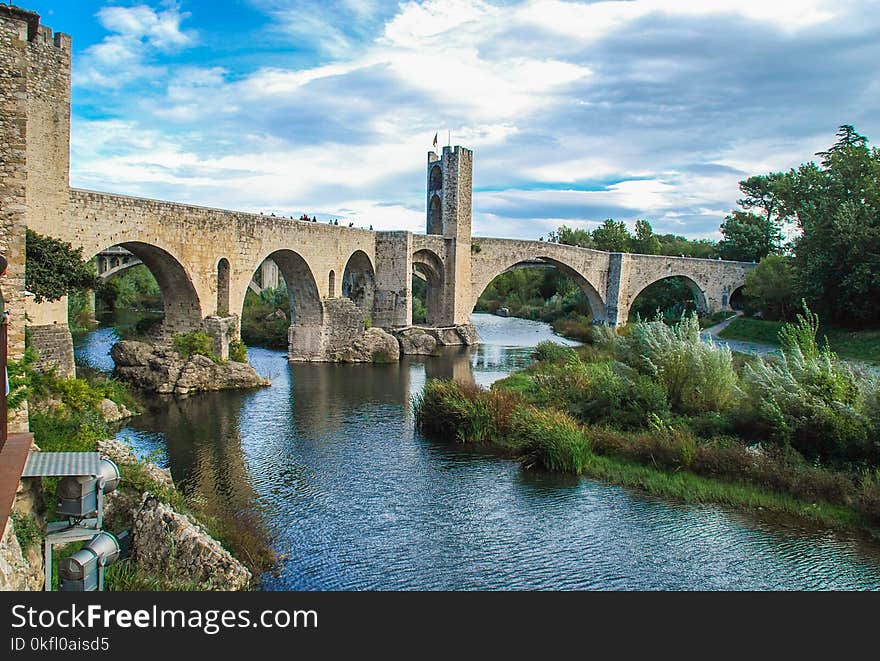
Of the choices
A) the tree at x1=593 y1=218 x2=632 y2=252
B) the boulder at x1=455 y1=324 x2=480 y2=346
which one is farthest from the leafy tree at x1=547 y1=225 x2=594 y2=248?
the boulder at x1=455 y1=324 x2=480 y2=346

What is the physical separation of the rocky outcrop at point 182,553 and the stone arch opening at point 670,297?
3502 cm

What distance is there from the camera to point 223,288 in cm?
1858

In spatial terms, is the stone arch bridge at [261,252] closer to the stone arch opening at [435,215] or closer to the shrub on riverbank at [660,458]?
the stone arch opening at [435,215]

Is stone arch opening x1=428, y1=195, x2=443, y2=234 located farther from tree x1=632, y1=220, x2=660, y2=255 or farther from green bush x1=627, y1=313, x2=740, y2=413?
tree x1=632, y1=220, x2=660, y2=255

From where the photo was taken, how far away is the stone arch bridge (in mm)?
12133

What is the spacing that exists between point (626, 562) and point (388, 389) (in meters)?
11.3

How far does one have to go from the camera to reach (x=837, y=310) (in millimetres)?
24031

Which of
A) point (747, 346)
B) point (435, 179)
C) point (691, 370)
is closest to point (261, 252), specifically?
point (691, 370)

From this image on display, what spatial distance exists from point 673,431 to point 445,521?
14.4 ft

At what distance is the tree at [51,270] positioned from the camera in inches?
461

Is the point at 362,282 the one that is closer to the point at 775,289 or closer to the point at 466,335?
the point at 466,335

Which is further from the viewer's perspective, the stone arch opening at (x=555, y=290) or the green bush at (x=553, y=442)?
the stone arch opening at (x=555, y=290)

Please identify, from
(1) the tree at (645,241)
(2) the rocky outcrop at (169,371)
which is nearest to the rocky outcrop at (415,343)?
(2) the rocky outcrop at (169,371)

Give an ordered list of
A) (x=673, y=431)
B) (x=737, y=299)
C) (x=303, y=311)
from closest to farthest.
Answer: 1. (x=673, y=431)
2. (x=303, y=311)
3. (x=737, y=299)
